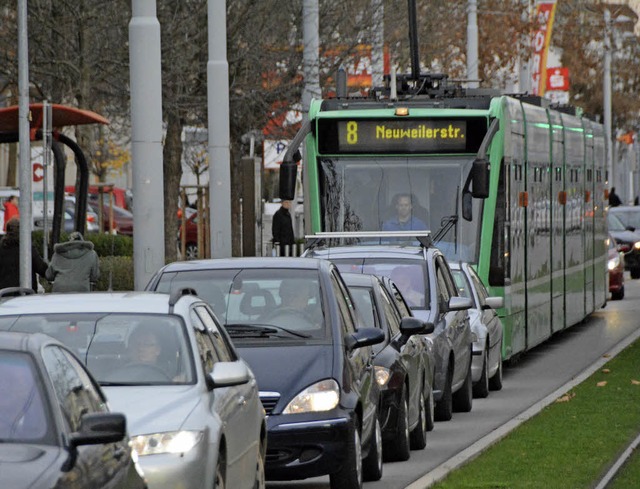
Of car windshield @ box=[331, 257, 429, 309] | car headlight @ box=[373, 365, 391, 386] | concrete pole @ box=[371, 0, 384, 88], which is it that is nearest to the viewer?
car headlight @ box=[373, 365, 391, 386]

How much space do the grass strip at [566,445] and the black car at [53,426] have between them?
4.70 m

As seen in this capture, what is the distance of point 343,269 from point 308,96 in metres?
16.9

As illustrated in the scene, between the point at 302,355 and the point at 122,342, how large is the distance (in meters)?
2.02

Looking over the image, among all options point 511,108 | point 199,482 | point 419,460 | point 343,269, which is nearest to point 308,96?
point 511,108

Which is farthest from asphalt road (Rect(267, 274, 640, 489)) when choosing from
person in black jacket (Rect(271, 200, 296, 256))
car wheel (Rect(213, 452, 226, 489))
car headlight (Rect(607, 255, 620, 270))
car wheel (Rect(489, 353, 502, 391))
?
person in black jacket (Rect(271, 200, 296, 256))

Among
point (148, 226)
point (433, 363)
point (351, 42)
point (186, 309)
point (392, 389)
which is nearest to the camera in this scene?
point (186, 309)

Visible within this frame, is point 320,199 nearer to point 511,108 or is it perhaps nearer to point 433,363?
point 511,108

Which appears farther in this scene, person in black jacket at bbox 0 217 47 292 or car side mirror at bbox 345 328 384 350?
person in black jacket at bbox 0 217 47 292

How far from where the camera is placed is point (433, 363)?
50.3ft

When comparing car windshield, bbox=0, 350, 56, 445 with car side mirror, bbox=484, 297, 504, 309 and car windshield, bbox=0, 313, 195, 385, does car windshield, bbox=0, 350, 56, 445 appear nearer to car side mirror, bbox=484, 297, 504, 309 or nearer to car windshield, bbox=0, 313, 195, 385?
car windshield, bbox=0, 313, 195, 385

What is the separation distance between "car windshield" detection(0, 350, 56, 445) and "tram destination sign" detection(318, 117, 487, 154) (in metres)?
13.7

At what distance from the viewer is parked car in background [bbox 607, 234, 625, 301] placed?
3625 cm

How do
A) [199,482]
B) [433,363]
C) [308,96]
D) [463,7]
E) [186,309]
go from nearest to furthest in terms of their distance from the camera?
[199,482]
[186,309]
[433,363]
[308,96]
[463,7]

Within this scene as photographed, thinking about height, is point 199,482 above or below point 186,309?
below
